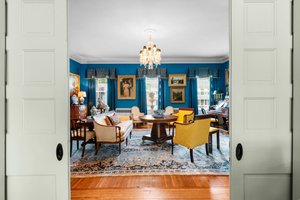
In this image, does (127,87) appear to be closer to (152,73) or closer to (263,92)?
(152,73)

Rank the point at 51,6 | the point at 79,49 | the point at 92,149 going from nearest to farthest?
1. the point at 51,6
2. the point at 92,149
3. the point at 79,49

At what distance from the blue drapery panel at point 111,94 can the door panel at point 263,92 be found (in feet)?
23.5

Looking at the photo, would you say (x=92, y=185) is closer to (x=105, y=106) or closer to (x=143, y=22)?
(x=143, y=22)

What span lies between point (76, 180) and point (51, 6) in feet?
8.34

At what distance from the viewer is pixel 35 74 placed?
52.7 inches

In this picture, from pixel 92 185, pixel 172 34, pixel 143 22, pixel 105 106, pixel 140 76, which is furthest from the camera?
pixel 140 76

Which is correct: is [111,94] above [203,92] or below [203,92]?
below

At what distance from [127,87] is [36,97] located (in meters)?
6.85

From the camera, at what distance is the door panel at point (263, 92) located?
1317mm

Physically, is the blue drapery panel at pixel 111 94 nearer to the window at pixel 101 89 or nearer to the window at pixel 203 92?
the window at pixel 101 89

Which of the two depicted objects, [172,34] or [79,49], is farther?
[79,49]

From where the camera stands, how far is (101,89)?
328 inches

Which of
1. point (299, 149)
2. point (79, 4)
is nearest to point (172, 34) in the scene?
point (79, 4)

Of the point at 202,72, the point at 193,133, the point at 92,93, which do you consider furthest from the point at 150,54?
the point at 92,93
